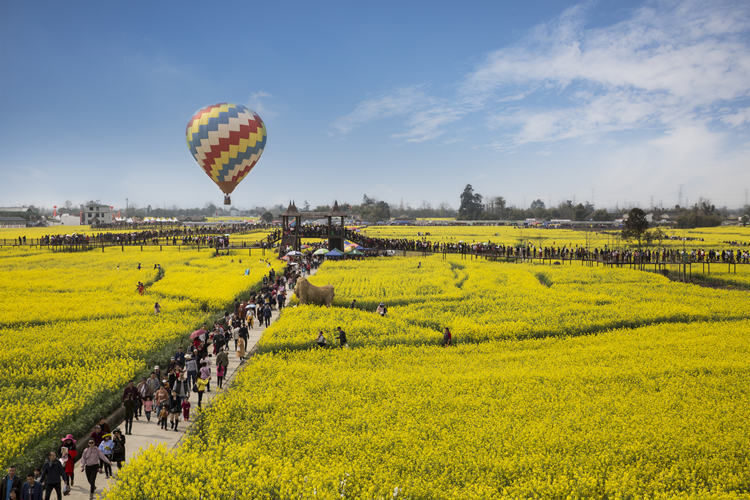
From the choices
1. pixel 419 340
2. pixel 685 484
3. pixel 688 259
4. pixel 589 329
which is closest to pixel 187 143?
pixel 419 340

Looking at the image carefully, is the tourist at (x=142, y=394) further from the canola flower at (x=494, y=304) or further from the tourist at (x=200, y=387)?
the canola flower at (x=494, y=304)

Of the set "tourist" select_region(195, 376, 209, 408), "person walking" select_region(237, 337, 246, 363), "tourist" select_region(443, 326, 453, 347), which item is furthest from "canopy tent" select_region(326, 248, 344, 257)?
"tourist" select_region(195, 376, 209, 408)

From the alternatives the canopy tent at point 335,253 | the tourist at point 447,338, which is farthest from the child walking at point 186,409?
the canopy tent at point 335,253

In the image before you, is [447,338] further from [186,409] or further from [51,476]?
[51,476]

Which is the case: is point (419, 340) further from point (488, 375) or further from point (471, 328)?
point (488, 375)

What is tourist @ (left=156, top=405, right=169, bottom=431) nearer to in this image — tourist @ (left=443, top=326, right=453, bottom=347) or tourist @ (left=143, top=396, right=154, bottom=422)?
tourist @ (left=143, top=396, right=154, bottom=422)

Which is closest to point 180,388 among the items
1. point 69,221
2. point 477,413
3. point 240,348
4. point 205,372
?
point 205,372
